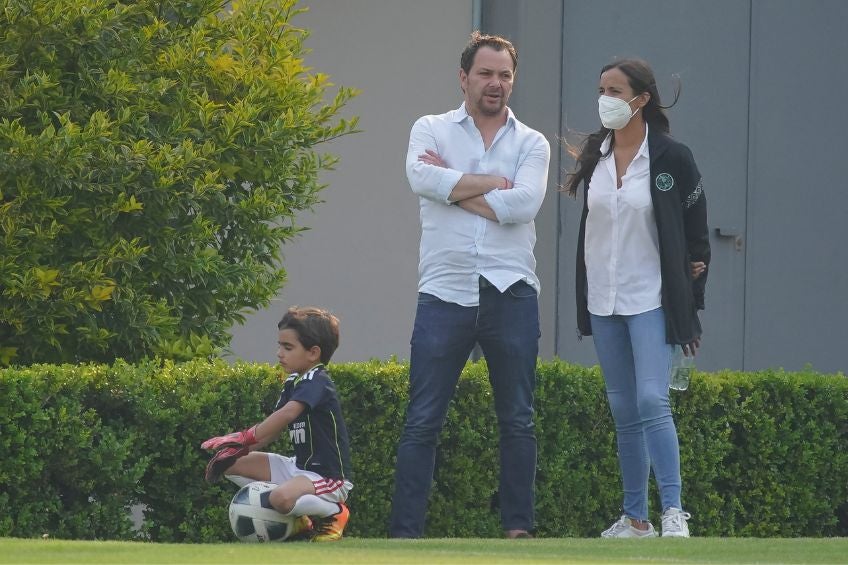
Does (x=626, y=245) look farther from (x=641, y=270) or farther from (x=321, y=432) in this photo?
(x=321, y=432)

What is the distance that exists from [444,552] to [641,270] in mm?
1641

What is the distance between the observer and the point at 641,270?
6.54 meters

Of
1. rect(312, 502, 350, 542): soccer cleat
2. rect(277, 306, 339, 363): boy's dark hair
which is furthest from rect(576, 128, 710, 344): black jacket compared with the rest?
rect(312, 502, 350, 542): soccer cleat

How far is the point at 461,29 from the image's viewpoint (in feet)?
32.8

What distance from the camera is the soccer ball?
6305 mm

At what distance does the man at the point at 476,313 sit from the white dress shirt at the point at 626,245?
0.95 feet

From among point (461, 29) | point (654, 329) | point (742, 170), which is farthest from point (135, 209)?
point (742, 170)

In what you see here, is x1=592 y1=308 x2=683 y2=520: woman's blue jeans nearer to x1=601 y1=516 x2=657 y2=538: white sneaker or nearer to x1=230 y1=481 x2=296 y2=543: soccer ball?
x1=601 y1=516 x2=657 y2=538: white sneaker

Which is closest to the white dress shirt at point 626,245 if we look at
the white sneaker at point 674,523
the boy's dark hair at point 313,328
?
the white sneaker at point 674,523

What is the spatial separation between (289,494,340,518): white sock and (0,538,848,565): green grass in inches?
6.4

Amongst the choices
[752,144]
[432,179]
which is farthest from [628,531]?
[752,144]

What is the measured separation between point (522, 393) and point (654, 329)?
0.62m

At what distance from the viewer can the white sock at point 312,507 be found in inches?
247

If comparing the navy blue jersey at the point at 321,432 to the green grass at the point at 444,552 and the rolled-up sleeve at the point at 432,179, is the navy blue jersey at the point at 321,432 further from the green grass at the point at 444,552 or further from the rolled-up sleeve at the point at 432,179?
the rolled-up sleeve at the point at 432,179
